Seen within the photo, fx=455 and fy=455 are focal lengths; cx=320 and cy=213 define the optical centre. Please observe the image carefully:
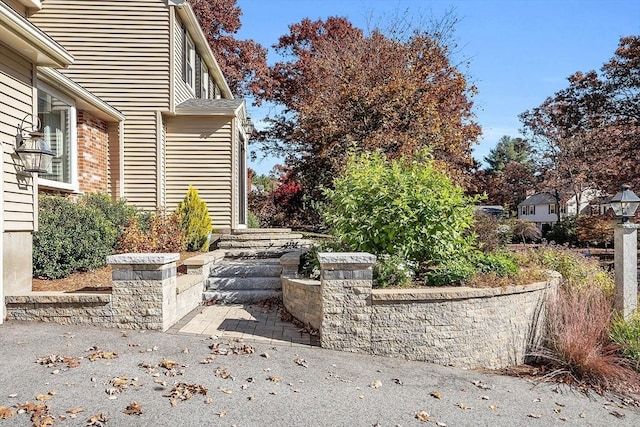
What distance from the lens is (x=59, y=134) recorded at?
8.46m

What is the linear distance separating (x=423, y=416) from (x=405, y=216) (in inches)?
112

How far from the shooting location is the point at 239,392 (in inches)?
151

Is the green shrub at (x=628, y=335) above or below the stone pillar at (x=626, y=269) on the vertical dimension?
below

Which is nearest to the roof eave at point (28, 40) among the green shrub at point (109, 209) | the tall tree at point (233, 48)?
the green shrub at point (109, 209)

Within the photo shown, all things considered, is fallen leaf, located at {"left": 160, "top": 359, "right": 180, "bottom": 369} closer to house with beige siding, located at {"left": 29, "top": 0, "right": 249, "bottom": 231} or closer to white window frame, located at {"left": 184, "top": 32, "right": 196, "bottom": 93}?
house with beige siding, located at {"left": 29, "top": 0, "right": 249, "bottom": 231}

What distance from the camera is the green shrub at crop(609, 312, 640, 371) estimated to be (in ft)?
17.7

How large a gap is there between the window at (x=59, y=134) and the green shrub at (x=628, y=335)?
28.5 feet

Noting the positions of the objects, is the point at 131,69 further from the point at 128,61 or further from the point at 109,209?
the point at 109,209

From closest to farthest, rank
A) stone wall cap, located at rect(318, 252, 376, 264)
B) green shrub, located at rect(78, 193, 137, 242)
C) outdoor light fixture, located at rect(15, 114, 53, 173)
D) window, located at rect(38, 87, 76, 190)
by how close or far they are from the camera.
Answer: stone wall cap, located at rect(318, 252, 376, 264), outdoor light fixture, located at rect(15, 114, 53, 173), window, located at rect(38, 87, 76, 190), green shrub, located at rect(78, 193, 137, 242)

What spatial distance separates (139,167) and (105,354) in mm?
7173

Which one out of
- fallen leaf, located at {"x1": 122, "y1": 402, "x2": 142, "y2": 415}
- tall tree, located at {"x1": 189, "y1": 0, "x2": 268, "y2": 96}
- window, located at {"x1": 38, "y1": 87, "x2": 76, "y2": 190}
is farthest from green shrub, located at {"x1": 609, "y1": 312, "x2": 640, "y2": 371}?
tall tree, located at {"x1": 189, "y1": 0, "x2": 268, "y2": 96}

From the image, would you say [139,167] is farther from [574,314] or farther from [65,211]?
[574,314]

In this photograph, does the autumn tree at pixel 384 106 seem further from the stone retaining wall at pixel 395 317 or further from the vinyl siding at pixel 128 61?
the stone retaining wall at pixel 395 317

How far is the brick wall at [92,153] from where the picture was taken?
371 inches
